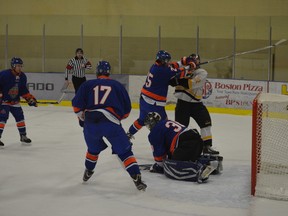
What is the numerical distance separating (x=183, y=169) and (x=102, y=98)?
3.35 feet

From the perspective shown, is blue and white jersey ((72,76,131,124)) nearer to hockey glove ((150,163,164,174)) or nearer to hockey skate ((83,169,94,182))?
hockey skate ((83,169,94,182))

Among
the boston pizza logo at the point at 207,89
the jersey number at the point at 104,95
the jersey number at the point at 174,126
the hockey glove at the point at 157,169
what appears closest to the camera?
the jersey number at the point at 104,95

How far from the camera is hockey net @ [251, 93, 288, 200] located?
477 centimetres

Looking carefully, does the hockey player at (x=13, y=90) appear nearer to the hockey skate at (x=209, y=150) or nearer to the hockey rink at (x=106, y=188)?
the hockey rink at (x=106, y=188)

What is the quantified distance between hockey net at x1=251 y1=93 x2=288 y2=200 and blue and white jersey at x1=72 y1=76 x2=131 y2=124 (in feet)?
3.75

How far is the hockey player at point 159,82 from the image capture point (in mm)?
6180

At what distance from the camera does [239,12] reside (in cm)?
1397

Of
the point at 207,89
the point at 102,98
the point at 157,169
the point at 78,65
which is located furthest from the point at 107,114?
the point at 207,89

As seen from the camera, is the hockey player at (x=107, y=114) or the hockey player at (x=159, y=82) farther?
the hockey player at (x=159, y=82)

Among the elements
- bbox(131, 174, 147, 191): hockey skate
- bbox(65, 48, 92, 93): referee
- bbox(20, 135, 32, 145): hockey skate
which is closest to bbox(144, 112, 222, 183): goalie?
bbox(131, 174, 147, 191): hockey skate

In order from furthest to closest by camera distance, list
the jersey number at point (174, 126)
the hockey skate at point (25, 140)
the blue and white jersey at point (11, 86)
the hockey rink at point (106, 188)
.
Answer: the hockey skate at point (25, 140)
the blue and white jersey at point (11, 86)
the jersey number at point (174, 126)
the hockey rink at point (106, 188)

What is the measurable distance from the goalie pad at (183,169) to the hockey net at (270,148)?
1.78ft

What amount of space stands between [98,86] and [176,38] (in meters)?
9.53

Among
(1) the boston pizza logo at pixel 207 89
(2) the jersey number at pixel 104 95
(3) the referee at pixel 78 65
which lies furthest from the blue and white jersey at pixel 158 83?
(1) the boston pizza logo at pixel 207 89
